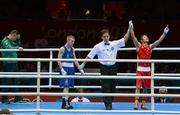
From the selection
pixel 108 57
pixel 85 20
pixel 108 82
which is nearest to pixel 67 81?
pixel 108 82

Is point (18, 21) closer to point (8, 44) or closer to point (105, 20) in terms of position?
point (105, 20)

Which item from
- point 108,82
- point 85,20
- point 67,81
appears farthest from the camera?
point 85,20

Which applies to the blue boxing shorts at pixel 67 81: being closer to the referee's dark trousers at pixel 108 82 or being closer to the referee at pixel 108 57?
the referee at pixel 108 57

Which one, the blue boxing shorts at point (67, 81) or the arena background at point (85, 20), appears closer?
the blue boxing shorts at point (67, 81)

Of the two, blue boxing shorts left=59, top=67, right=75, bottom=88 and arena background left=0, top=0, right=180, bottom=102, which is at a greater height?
arena background left=0, top=0, right=180, bottom=102

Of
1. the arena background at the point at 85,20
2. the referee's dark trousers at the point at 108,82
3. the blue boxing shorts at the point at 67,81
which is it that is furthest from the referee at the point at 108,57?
the arena background at the point at 85,20

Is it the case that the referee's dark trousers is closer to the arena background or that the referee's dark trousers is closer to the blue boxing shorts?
the blue boxing shorts

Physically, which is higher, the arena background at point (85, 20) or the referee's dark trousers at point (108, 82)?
the arena background at point (85, 20)

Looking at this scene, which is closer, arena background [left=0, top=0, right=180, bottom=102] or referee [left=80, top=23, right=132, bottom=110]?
referee [left=80, top=23, right=132, bottom=110]

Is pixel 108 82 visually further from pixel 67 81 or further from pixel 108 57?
pixel 67 81

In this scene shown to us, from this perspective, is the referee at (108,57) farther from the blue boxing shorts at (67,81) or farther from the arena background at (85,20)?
the arena background at (85,20)

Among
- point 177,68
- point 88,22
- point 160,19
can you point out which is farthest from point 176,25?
point 88,22

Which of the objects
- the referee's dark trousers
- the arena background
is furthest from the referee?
the arena background

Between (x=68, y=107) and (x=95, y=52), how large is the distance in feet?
3.67
